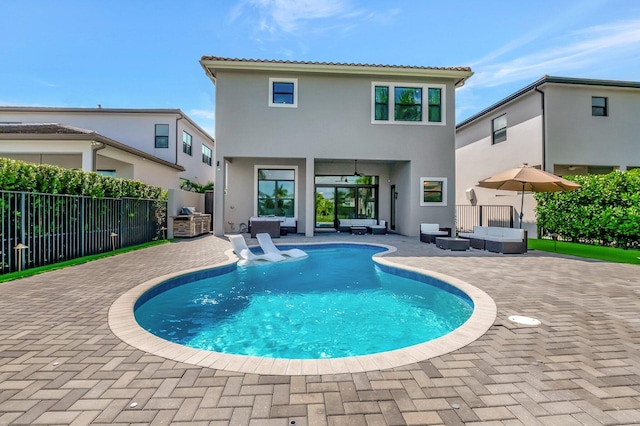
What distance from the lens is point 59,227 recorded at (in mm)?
7414

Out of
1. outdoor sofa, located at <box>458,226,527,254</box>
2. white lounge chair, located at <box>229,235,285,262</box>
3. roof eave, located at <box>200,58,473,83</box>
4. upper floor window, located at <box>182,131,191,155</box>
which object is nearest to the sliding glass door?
roof eave, located at <box>200,58,473,83</box>

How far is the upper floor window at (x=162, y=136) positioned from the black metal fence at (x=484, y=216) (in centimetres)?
1843

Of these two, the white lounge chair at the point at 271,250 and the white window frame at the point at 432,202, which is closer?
the white lounge chair at the point at 271,250

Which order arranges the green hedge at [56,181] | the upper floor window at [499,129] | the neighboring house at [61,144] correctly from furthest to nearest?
the upper floor window at [499,129] → the neighboring house at [61,144] → the green hedge at [56,181]

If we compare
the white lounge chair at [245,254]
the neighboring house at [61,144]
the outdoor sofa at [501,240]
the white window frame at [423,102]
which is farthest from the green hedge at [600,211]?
the neighboring house at [61,144]

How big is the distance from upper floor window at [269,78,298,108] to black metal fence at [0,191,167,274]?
7.10 metres

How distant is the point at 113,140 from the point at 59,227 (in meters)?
7.23

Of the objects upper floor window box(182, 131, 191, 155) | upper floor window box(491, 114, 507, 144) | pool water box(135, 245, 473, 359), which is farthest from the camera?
upper floor window box(182, 131, 191, 155)

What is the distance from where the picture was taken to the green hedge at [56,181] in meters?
6.20

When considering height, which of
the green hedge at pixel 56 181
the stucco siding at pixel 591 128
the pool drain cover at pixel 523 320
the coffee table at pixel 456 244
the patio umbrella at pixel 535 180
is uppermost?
the stucco siding at pixel 591 128

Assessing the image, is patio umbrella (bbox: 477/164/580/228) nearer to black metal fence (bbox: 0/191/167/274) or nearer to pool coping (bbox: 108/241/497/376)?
pool coping (bbox: 108/241/497/376)

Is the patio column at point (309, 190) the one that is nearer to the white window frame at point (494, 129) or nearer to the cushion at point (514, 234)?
the cushion at point (514, 234)

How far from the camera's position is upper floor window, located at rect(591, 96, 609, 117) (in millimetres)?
14273

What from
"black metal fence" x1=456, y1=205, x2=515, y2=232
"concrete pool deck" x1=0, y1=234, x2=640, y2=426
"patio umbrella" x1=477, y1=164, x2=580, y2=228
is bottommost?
"concrete pool deck" x1=0, y1=234, x2=640, y2=426
